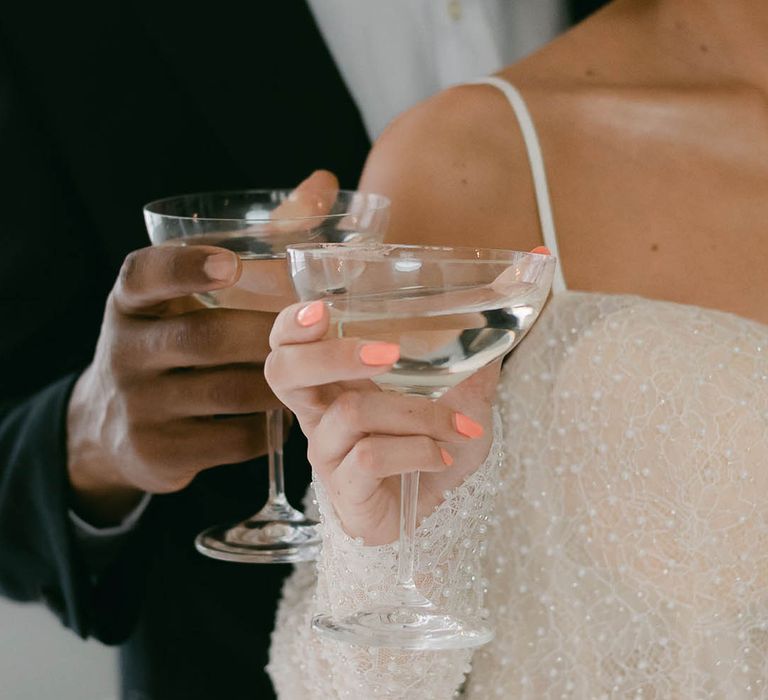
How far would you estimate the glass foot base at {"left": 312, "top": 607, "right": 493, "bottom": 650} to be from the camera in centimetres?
64

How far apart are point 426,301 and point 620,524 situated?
41cm

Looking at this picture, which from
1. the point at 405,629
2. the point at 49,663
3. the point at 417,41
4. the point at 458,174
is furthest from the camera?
the point at 49,663

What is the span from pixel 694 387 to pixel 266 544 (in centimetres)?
38

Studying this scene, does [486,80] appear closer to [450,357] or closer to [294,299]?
[294,299]

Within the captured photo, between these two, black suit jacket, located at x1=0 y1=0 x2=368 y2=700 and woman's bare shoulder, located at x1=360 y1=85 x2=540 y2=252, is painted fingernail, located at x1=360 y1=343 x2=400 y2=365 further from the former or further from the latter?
black suit jacket, located at x1=0 y1=0 x2=368 y2=700

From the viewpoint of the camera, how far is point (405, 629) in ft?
2.17

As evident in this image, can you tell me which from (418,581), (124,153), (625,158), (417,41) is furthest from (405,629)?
(417,41)

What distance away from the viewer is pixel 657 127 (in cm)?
108

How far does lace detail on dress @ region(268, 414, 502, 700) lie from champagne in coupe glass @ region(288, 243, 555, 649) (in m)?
0.20

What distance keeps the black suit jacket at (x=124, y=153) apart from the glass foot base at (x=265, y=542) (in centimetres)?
19

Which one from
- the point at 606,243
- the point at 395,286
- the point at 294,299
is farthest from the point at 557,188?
the point at 395,286

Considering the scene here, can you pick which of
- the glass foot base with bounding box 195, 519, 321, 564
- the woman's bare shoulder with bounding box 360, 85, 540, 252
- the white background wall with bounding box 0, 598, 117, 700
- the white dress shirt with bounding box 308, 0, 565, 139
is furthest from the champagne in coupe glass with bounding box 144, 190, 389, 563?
the white background wall with bounding box 0, 598, 117, 700

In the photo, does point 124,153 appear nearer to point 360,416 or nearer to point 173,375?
point 173,375

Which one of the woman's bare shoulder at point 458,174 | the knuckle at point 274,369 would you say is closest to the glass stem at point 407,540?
the knuckle at point 274,369
